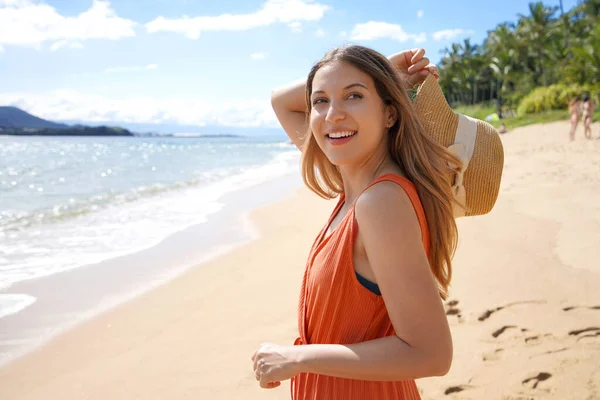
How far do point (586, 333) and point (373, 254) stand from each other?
3201 millimetres

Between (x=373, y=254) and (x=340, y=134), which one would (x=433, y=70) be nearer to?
(x=340, y=134)

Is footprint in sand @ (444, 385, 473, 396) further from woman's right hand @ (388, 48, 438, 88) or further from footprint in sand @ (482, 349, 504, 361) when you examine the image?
woman's right hand @ (388, 48, 438, 88)

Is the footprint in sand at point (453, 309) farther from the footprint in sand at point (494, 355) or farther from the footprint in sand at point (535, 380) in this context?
the footprint in sand at point (535, 380)

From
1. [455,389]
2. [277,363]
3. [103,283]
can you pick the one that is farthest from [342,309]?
[103,283]

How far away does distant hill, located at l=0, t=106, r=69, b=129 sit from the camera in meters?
140

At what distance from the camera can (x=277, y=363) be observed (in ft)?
4.57

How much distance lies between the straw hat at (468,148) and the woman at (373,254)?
0.08m

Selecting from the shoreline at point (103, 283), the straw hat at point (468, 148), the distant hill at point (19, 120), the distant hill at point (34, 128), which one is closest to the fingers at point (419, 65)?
the straw hat at point (468, 148)

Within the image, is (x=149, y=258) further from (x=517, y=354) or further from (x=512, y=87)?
(x=512, y=87)

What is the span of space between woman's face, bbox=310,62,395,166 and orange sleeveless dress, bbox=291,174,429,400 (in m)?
0.17

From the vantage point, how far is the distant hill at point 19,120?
14000 centimetres

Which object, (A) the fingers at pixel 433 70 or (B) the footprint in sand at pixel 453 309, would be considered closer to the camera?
(A) the fingers at pixel 433 70

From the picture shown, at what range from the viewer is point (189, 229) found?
30.9 feet

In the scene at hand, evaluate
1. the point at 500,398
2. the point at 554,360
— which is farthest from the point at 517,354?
the point at 500,398
